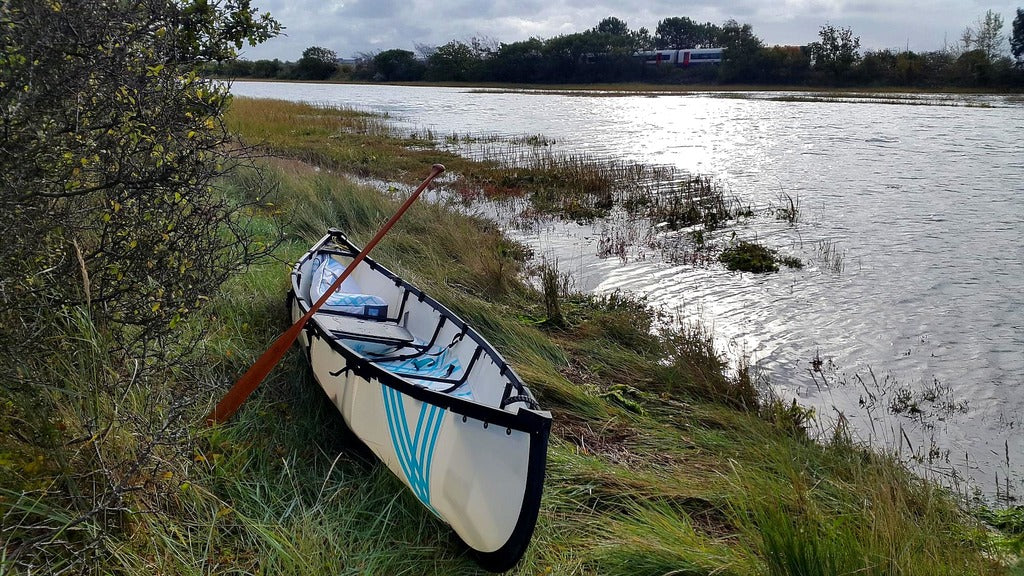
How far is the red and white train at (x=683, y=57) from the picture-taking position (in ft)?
287

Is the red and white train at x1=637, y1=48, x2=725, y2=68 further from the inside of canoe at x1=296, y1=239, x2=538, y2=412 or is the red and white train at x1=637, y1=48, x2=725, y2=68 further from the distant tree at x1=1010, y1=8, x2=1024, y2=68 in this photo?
the inside of canoe at x1=296, y1=239, x2=538, y2=412

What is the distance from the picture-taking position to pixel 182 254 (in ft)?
13.2

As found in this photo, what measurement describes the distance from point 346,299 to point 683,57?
3662 inches

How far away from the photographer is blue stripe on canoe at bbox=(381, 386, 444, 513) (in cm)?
362

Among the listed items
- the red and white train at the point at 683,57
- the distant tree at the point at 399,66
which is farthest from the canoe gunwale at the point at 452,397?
the distant tree at the point at 399,66

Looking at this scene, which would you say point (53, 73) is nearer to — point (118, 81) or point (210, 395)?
point (118, 81)

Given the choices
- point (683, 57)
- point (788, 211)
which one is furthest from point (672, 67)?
point (788, 211)

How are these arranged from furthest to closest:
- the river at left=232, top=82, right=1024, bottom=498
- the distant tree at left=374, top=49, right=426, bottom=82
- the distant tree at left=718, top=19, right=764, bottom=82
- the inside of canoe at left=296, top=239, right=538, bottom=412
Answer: the distant tree at left=374, top=49, right=426, bottom=82 < the distant tree at left=718, top=19, right=764, bottom=82 < the river at left=232, top=82, right=1024, bottom=498 < the inside of canoe at left=296, top=239, right=538, bottom=412

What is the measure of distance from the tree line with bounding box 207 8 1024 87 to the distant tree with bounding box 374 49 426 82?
160 mm

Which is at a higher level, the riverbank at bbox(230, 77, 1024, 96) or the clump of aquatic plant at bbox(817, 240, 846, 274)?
the riverbank at bbox(230, 77, 1024, 96)

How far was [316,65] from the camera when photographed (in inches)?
4291

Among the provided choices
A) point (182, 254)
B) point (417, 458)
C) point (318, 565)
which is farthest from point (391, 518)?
point (182, 254)

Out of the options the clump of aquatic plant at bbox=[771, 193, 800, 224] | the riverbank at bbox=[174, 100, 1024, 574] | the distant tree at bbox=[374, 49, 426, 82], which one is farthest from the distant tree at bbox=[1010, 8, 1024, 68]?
the distant tree at bbox=[374, 49, 426, 82]

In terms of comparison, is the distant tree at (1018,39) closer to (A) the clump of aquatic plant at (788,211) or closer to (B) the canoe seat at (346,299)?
(A) the clump of aquatic plant at (788,211)
